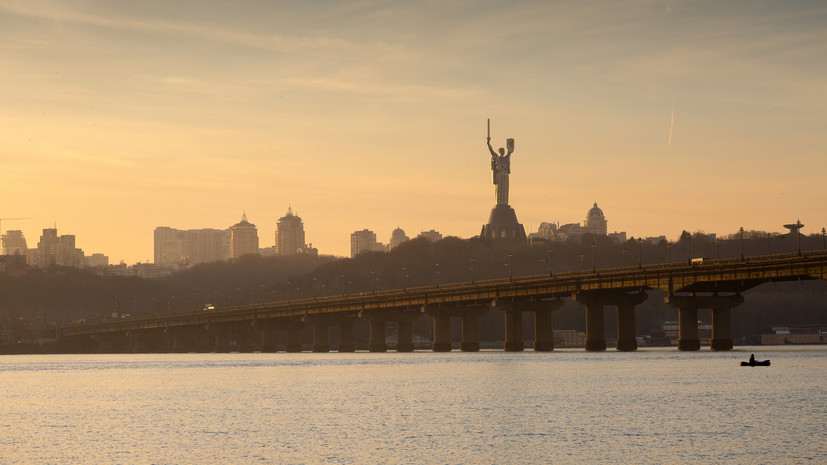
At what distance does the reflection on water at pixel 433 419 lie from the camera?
54.4 metres

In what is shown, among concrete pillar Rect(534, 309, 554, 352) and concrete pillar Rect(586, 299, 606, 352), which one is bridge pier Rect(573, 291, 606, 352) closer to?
concrete pillar Rect(586, 299, 606, 352)

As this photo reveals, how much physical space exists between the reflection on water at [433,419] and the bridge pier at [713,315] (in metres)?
47.1

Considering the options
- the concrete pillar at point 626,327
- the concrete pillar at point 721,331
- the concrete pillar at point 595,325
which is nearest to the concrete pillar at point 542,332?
the concrete pillar at point 595,325

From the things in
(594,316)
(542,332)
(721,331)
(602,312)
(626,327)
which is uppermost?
(602,312)

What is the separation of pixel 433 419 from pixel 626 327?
117110 millimetres

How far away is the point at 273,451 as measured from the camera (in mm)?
56031

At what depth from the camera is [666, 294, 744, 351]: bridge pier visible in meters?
167

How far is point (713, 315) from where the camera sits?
176125 mm

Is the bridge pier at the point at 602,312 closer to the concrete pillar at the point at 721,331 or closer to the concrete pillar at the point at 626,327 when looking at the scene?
the concrete pillar at the point at 626,327

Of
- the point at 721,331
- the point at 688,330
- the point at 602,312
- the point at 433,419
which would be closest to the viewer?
the point at 433,419

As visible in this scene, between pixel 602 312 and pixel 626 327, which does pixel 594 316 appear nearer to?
pixel 602 312

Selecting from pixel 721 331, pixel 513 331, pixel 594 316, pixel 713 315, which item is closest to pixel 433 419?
pixel 594 316

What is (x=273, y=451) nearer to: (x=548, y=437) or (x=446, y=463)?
(x=446, y=463)

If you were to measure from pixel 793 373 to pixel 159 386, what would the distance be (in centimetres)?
A: 6130
